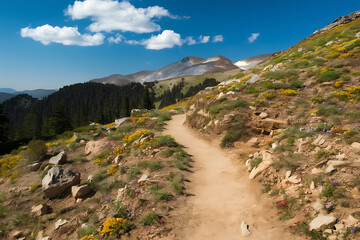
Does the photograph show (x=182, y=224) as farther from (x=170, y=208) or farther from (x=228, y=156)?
(x=228, y=156)

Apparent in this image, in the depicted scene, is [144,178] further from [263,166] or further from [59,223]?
[263,166]

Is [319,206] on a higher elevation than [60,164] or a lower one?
higher

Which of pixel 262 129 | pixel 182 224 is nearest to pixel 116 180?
pixel 182 224

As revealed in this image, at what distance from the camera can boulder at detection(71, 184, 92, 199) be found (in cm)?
1002

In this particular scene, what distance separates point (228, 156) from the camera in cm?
1234

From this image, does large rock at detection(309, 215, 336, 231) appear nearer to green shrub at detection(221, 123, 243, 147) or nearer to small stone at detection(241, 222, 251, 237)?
small stone at detection(241, 222, 251, 237)

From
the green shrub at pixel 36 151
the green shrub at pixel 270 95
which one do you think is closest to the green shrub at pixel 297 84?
the green shrub at pixel 270 95

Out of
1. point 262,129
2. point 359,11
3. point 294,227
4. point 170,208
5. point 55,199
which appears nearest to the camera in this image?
point 294,227

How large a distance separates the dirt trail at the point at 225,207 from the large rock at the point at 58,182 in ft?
24.4

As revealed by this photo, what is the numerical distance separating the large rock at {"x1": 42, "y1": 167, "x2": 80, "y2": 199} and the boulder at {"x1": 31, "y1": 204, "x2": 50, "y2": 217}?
2.80 ft

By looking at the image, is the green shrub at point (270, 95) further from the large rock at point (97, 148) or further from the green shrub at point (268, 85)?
the large rock at point (97, 148)

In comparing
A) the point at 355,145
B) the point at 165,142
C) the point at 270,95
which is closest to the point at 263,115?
the point at 270,95

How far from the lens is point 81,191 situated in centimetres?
1005

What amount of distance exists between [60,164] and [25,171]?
3412 millimetres
